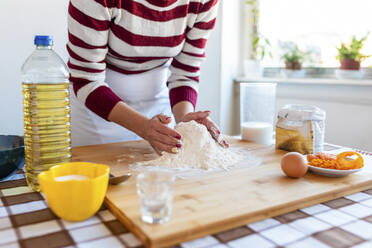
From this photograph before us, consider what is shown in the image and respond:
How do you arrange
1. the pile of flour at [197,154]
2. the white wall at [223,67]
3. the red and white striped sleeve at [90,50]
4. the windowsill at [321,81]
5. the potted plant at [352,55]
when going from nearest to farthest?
1. the pile of flour at [197,154]
2. the red and white striped sleeve at [90,50]
3. the windowsill at [321,81]
4. the potted plant at [352,55]
5. the white wall at [223,67]

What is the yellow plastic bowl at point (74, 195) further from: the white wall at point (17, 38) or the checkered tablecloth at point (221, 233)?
the white wall at point (17, 38)

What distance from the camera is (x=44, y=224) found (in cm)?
Result: 65

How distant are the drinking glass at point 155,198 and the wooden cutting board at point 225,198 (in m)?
0.02

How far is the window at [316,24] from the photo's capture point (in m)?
1.97

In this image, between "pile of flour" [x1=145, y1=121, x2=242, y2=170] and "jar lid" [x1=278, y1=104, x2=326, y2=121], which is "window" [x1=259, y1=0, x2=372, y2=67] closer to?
"jar lid" [x1=278, y1=104, x2=326, y2=121]

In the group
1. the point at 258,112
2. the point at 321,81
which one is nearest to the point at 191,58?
the point at 258,112

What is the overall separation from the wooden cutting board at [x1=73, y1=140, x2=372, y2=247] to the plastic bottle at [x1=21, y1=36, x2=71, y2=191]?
17 cm

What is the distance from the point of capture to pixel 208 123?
1148mm

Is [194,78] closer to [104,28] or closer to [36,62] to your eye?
[104,28]

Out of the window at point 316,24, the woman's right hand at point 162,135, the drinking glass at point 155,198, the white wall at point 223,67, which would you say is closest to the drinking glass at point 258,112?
the woman's right hand at point 162,135

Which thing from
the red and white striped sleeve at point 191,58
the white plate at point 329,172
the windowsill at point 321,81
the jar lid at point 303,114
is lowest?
the white plate at point 329,172

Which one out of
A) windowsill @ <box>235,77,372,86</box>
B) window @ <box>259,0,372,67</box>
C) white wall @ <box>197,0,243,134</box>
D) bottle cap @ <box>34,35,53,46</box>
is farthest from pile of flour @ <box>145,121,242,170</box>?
white wall @ <box>197,0,243,134</box>

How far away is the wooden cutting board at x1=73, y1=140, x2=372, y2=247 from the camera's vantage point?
612mm

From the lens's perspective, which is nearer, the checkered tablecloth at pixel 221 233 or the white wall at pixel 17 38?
the checkered tablecloth at pixel 221 233
